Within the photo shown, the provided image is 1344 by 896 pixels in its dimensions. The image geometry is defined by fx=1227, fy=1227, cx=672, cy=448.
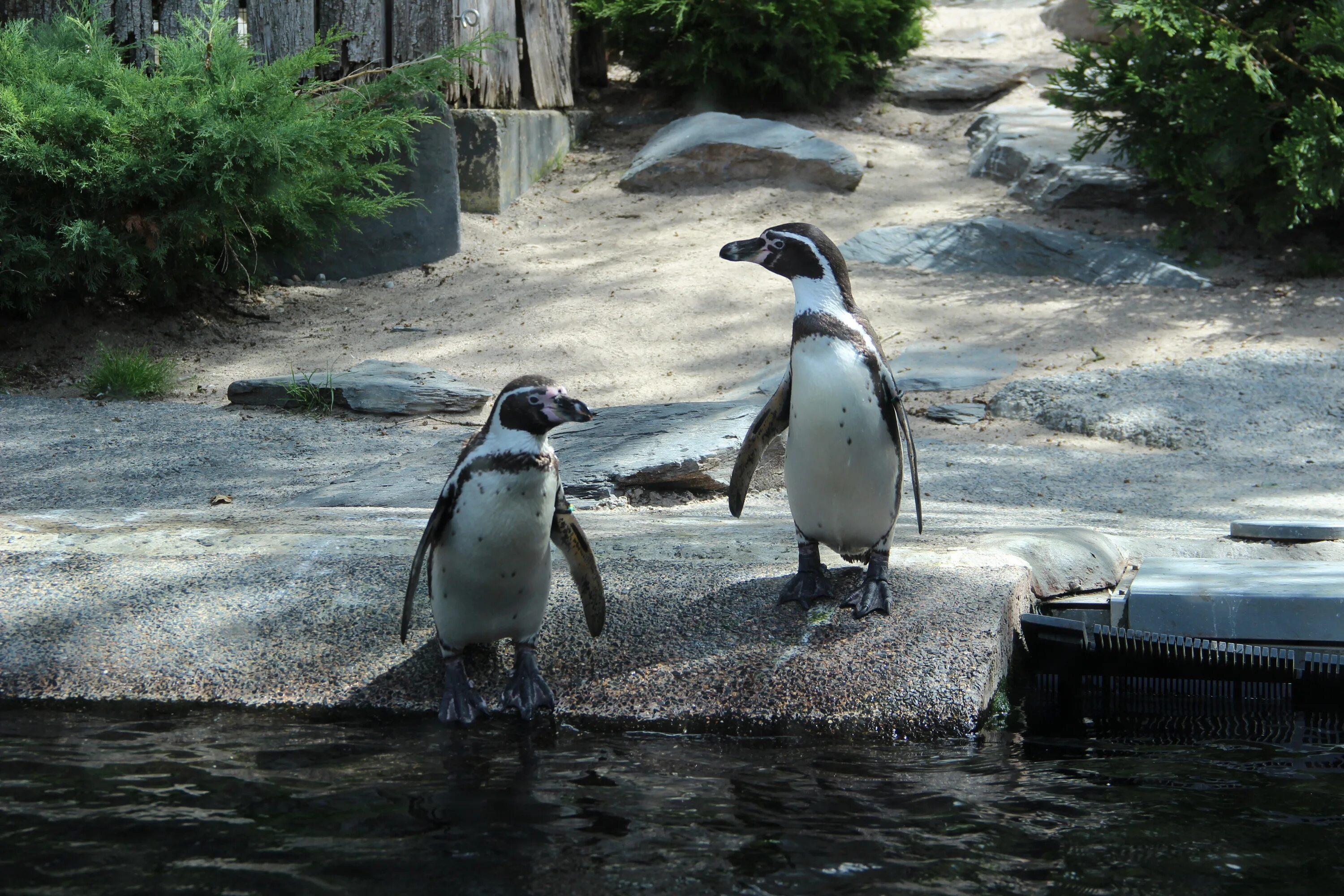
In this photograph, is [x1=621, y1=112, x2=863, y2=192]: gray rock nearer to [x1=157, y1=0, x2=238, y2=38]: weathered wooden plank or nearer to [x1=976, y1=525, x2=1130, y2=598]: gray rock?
[x1=157, y1=0, x2=238, y2=38]: weathered wooden plank

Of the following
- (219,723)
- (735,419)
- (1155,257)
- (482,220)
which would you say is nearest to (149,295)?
(482,220)

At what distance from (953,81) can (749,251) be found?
9998 mm

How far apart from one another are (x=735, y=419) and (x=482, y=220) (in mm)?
5192

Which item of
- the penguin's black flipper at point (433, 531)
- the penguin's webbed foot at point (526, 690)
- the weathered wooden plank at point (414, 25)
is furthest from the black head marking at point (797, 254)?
the weathered wooden plank at point (414, 25)

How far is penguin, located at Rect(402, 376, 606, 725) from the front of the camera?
9.15ft

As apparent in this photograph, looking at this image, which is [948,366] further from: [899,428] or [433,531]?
[433,531]

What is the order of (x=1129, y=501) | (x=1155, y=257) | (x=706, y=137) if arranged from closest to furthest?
(x=1129, y=501), (x=1155, y=257), (x=706, y=137)

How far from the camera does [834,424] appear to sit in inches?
123

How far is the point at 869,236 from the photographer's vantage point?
9.36 metres

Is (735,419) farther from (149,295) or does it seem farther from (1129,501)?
(149,295)

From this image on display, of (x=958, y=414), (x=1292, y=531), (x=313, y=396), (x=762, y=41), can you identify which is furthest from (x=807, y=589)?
(x=762, y=41)

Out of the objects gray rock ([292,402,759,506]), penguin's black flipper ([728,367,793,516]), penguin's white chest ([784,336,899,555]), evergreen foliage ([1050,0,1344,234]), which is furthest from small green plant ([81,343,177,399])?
evergreen foliage ([1050,0,1344,234])

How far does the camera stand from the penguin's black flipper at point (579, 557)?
118 inches

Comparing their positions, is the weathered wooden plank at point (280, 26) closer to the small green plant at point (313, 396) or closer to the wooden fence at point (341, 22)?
the wooden fence at point (341, 22)
